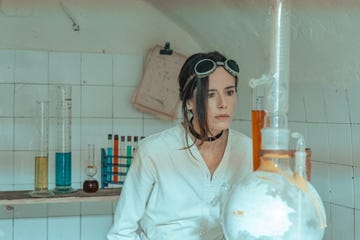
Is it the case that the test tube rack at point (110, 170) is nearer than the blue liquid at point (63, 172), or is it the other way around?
the blue liquid at point (63, 172)

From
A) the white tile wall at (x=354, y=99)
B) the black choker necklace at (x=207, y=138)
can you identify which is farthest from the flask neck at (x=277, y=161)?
the white tile wall at (x=354, y=99)

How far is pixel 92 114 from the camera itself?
233cm

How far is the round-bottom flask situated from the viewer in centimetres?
53

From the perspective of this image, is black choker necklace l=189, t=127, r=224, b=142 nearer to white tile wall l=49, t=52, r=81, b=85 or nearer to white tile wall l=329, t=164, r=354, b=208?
white tile wall l=329, t=164, r=354, b=208

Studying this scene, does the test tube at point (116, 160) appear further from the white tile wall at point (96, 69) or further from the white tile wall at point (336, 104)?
the white tile wall at point (336, 104)

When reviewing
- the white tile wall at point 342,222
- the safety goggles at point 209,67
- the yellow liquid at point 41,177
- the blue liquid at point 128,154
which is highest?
the safety goggles at point 209,67

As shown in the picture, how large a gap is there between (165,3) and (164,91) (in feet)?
1.36

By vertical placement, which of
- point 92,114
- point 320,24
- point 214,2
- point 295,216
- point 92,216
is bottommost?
point 92,216

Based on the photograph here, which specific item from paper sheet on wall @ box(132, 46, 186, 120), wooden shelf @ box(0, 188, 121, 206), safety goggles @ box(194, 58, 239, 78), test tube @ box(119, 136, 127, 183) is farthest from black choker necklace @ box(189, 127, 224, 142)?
paper sheet on wall @ box(132, 46, 186, 120)

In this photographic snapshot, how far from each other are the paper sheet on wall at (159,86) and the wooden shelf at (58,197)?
457 millimetres

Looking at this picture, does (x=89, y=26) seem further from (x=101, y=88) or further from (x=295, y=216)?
(x=295, y=216)


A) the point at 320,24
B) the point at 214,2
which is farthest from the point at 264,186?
the point at 214,2

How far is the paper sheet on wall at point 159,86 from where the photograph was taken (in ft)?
7.67

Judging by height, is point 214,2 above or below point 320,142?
above
